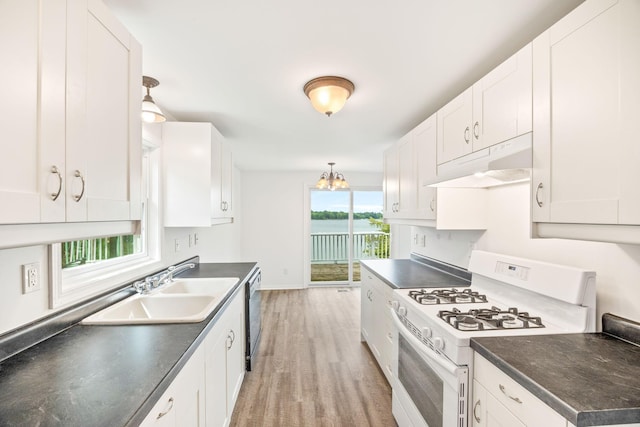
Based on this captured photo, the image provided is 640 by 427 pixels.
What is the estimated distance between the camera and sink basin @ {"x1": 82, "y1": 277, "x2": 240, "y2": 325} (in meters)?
1.54

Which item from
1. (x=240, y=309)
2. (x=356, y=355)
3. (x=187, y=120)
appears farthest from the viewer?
(x=356, y=355)

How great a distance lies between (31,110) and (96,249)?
1.35 meters

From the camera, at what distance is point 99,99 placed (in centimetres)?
112

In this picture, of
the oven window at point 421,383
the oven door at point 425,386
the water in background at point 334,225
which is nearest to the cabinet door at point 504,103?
the oven door at point 425,386

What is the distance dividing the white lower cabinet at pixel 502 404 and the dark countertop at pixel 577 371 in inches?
1.6

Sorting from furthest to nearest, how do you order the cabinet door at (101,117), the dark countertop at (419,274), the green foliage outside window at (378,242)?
the green foliage outside window at (378,242)
the dark countertop at (419,274)
the cabinet door at (101,117)

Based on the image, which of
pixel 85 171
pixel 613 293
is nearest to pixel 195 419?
pixel 85 171

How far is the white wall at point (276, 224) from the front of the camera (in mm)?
6145

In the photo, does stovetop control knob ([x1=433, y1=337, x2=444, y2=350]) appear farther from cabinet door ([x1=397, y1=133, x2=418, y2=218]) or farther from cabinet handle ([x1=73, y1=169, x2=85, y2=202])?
cabinet handle ([x1=73, y1=169, x2=85, y2=202])

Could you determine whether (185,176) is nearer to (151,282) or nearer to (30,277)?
(151,282)

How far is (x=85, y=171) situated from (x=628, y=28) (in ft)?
6.01

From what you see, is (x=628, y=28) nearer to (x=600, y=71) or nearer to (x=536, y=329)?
(x=600, y=71)

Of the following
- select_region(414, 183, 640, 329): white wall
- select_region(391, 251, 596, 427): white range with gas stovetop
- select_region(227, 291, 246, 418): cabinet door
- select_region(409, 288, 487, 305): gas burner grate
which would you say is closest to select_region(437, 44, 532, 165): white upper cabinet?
select_region(414, 183, 640, 329): white wall

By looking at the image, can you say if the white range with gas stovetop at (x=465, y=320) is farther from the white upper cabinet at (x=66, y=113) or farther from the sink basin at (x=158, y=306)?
the white upper cabinet at (x=66, y=113)
